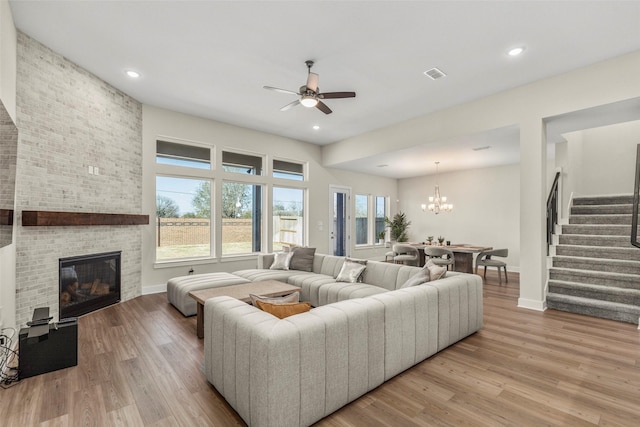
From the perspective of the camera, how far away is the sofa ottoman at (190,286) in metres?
4.07

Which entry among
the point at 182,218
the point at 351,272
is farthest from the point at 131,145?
the point at 351,272

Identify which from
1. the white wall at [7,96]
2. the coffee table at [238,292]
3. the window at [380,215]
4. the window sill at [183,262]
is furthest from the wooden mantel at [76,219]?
the window at [380,215]

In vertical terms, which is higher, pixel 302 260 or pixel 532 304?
pixel 302 260

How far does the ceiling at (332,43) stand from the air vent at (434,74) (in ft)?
0.26

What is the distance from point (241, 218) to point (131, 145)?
2.51 m

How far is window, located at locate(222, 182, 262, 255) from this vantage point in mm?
6453

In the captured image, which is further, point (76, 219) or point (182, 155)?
point (182, 155)

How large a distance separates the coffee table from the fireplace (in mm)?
1746

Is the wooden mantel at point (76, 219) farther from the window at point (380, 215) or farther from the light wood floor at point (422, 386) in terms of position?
the window at point (380, 215)

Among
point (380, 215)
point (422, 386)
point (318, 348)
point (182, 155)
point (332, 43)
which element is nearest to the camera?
point (318, 348)

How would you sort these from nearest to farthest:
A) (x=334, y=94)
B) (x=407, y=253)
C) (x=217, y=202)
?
(x=334, y=94), (x=217, y=202), (x=407, y=253)

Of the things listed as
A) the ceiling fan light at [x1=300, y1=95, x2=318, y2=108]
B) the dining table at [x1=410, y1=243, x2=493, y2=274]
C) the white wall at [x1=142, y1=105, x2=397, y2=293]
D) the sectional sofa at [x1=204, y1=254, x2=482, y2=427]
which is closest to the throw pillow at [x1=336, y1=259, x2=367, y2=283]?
the sectional sofa at [x1=204, y1=254, x2=482, y2=427]

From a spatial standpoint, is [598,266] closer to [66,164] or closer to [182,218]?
[182,218]

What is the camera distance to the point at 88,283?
431cm
